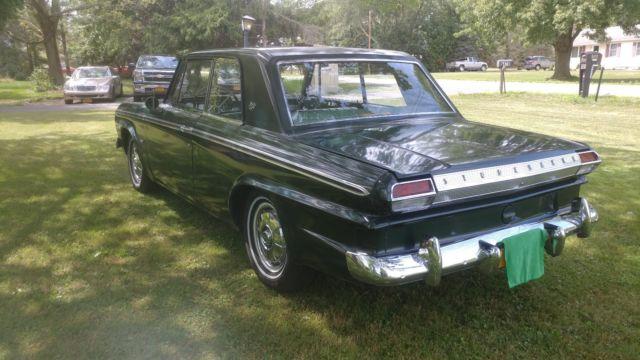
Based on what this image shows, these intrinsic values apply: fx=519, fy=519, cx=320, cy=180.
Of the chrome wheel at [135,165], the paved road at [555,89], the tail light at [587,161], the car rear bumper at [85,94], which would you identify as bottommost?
the paved road at [555,89]

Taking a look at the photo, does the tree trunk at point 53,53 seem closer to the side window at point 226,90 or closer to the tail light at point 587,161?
the side window at point 226,90

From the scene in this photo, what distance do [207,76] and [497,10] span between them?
26.2m

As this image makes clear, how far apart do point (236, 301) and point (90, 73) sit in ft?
59.8

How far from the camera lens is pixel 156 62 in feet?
59.7

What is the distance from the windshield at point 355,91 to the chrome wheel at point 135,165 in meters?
2.92

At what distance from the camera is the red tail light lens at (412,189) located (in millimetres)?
2406

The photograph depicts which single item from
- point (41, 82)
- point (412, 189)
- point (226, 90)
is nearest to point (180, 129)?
point (226, 90)

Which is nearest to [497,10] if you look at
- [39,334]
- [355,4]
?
[355,4]

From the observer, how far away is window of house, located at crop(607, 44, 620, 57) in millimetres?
51062

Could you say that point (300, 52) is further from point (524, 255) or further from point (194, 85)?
point (524, 255)

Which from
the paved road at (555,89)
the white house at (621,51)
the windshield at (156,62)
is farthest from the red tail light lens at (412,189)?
the white house at (621,51)

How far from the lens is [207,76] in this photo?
13.7 feet

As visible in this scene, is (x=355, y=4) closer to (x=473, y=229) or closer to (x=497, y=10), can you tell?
(x=497, y=10)

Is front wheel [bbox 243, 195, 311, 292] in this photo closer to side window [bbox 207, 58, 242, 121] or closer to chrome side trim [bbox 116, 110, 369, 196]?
chrome side trim [bbox 116, 110, 369, 196]
